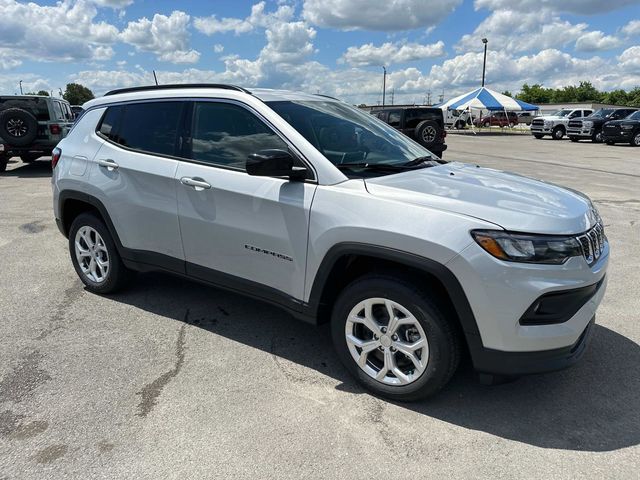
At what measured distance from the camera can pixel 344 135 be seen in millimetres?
3621

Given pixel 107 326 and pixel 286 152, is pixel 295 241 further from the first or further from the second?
pixel 107 326

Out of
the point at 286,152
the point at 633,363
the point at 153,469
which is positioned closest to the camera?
the point at 153,469

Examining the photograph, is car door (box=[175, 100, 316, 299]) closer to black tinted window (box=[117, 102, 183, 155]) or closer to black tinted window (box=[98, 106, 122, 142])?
black tinted window (box=[117, 102, 183, 155])

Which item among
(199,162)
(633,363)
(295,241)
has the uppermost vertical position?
(199,162)

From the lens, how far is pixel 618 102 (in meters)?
91.1

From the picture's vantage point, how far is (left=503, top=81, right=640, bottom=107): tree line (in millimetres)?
92000

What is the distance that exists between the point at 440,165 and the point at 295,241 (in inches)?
53.0

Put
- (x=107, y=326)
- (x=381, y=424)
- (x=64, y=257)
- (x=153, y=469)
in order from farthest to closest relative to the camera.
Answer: (x=64, y=257) → (x=107, y=326) → (x=381, y=424) → (x=153, y=469)

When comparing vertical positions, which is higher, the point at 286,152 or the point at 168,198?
the point at 286,152

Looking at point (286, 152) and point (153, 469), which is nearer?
point (153, 469)

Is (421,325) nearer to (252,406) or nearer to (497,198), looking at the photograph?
(497,198)

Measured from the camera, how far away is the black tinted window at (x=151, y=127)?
3.90 metres

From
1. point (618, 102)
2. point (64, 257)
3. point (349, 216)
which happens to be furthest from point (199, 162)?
point (618, 102)

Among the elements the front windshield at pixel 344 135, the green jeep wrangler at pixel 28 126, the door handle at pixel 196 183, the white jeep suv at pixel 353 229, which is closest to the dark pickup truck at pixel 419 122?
the green jeep wrangler at pixel 28 126
